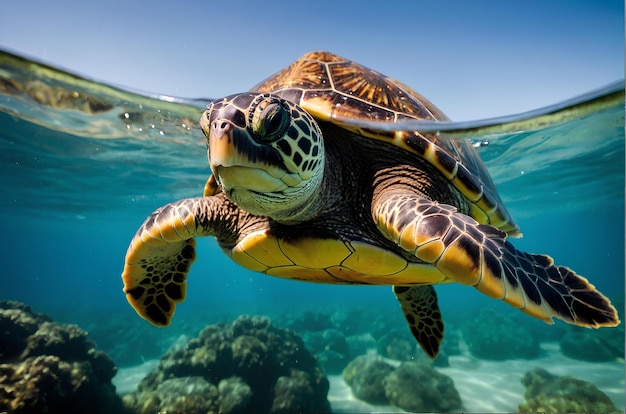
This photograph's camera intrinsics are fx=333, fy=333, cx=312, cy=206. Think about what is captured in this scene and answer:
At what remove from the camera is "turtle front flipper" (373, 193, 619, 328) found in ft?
6.16

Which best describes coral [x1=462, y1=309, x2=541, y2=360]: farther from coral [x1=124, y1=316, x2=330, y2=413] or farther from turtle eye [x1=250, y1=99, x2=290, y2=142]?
turtle eye [x1=250, y1=99, x2=290, y2=142]

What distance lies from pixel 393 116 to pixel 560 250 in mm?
103018

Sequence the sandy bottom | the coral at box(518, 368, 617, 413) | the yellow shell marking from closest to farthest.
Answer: the yellow shell marking
the coral at box(518, 368, 617, 413)
the sandy bottom

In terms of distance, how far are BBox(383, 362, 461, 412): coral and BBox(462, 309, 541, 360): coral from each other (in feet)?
20.2

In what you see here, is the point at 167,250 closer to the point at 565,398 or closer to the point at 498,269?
the point at 498,269

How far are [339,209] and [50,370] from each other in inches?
262

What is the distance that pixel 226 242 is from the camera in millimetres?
3637

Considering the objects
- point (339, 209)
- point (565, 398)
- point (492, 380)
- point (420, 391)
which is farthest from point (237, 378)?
point (492, 380)

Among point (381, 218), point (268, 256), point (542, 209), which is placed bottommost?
point (542, 209)

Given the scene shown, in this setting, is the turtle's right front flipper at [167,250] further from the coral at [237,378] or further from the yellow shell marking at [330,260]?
the coral at [237,378]

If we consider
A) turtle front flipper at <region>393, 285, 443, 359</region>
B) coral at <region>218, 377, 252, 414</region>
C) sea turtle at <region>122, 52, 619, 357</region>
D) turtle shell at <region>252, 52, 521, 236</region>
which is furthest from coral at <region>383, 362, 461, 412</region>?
turtle shell at <region>252, 52, 521, 236</region>

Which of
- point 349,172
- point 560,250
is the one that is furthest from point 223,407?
point 560,250

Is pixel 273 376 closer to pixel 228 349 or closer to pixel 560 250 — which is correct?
pixel 228 349

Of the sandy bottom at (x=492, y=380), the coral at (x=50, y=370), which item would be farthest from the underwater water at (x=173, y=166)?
the coral at (x=50, y=370)
